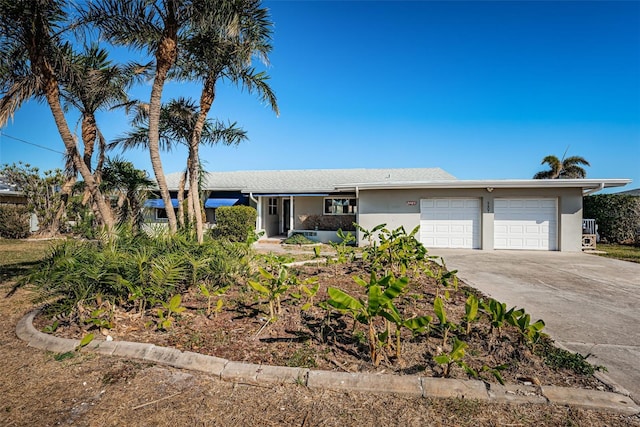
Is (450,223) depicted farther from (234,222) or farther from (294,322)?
(294,322)

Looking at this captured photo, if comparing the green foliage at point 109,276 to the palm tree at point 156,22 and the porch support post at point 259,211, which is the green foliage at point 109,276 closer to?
the palm tree at point 156,22

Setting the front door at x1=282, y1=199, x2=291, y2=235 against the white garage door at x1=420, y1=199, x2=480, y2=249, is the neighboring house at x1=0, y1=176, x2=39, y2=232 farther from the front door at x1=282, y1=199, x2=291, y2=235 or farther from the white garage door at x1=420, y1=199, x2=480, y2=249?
the white garage door at x1=420, y1=199, x2=480, y2=249

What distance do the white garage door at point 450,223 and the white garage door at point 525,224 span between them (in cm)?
83

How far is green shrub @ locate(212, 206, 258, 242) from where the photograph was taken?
14.0 m

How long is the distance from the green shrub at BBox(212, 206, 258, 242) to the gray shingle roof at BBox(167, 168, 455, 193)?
219cm

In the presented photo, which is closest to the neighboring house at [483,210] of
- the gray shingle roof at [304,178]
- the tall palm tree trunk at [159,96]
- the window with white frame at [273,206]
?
the gray shingle roof at [304,178]

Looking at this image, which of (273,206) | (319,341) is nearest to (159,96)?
(319,341)

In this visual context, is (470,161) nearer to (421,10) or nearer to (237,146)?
(421,10)

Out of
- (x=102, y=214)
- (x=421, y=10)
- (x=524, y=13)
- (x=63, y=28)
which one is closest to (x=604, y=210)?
(x=524, y=13)

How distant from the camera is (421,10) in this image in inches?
391

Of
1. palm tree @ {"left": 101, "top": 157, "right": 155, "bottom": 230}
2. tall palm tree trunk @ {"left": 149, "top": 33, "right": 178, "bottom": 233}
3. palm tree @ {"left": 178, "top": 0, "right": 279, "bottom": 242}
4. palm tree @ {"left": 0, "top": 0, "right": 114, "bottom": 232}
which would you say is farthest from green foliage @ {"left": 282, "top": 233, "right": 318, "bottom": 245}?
palm tree @ {"left": 0, "top": 0, "right": 114, "bottom": 232}

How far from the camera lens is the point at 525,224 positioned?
12.5 m

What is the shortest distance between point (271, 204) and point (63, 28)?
1307cm

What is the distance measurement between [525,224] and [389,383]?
12.8 metres
